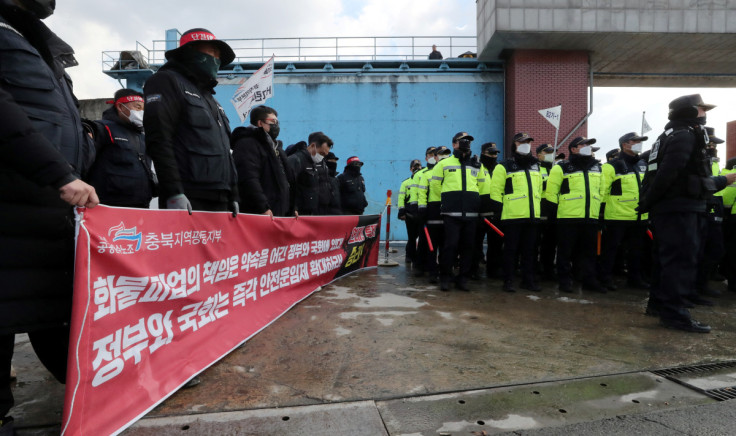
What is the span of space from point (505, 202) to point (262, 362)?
159 inches

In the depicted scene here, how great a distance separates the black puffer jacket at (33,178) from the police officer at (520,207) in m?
4.88

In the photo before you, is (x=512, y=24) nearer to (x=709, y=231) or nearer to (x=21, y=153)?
(x=709, y=231)

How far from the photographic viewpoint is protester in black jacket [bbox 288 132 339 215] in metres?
5.88

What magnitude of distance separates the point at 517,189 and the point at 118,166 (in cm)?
458

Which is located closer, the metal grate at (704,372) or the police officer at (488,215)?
the metal grate at (704,372)

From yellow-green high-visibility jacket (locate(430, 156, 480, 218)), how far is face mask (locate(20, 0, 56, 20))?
14.6 feet

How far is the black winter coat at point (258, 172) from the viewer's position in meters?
3.87

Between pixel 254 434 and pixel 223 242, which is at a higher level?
pixel 223 242

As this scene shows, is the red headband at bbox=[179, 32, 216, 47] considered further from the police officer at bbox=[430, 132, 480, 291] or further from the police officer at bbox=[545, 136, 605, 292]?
the police officer at bbox=[545, 136, 605, 292]

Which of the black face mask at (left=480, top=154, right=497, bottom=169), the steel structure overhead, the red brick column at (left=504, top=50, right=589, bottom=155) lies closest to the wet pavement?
the black face mask at (left=480, top=154, right=497, bottom=169)

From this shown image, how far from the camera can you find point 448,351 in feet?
10.1

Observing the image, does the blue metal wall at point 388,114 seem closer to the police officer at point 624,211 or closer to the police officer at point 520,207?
the police officer at point 624,211

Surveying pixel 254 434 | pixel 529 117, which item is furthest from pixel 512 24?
pixel 254 434

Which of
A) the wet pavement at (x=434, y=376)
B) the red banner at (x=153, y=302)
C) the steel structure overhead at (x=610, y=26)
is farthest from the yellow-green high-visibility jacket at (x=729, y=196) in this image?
the steel structure overhead at (x=610, y=26)
